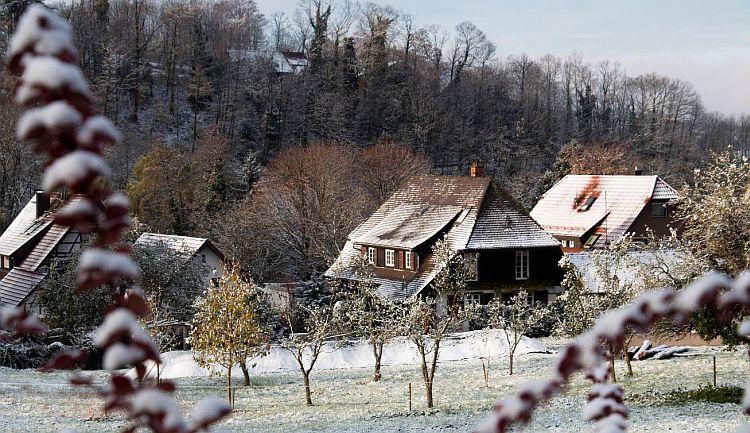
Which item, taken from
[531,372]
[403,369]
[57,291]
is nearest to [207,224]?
[57,291]

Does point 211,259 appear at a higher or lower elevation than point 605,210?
lower

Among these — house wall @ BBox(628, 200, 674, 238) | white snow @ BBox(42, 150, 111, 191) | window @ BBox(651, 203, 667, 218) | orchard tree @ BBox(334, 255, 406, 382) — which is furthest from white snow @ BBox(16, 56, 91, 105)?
window @ BBox(651, 203, 667, 218)

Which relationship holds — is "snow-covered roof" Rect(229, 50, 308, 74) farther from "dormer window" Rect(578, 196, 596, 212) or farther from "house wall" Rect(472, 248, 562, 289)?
"house wall" Rect(472, 248, 562, 289)

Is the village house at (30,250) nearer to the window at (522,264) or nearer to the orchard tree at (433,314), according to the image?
the orchard tree at (433,314)

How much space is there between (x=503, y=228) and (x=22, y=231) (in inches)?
850

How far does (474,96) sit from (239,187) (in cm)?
4643

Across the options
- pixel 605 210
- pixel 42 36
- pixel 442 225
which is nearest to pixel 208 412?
pixel 42 36

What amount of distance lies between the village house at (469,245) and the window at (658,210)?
13175 millimetres

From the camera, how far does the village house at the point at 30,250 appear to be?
120 feet

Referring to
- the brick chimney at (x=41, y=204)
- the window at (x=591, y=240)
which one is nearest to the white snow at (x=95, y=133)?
the brick chimney at (x=41, y=204)

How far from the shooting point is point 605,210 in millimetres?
52500

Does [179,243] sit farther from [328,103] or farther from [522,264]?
[328,103]

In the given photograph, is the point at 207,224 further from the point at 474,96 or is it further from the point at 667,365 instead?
the point at 474,96

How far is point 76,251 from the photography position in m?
36.8
